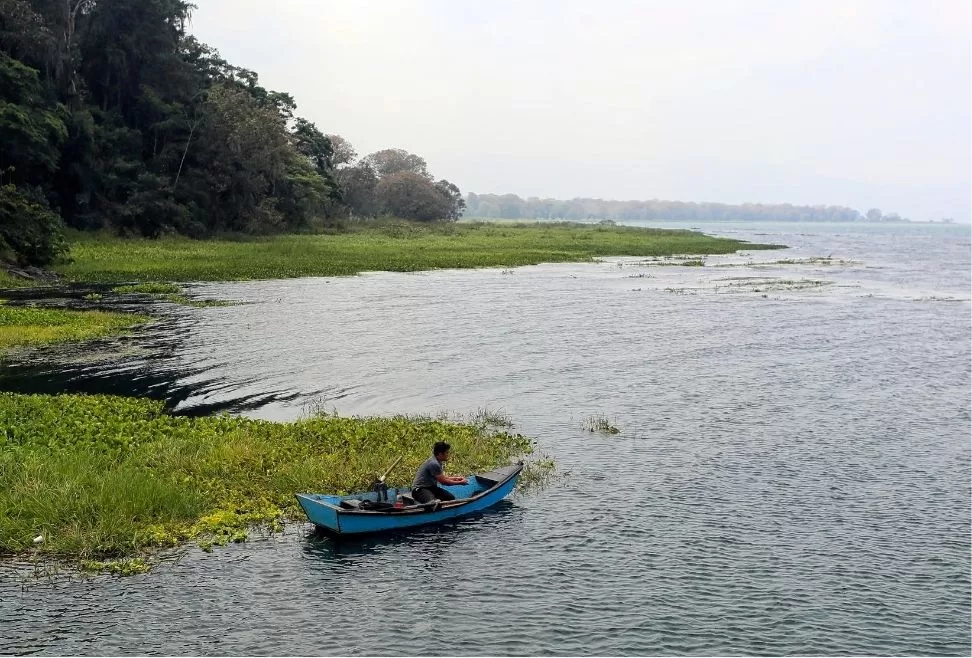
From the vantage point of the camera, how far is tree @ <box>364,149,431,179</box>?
190625mm

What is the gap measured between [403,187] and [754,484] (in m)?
143

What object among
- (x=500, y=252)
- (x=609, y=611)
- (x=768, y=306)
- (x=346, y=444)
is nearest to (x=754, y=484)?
(x=609, y=611)

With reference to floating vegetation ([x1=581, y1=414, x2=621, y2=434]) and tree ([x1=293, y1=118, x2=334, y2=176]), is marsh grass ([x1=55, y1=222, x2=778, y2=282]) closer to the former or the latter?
tree ([x1=293, y1=118, x2=334, y2=176])

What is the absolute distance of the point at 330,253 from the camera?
86250 mm

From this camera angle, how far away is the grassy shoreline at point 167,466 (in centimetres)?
1756

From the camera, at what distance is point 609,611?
51.0 feet

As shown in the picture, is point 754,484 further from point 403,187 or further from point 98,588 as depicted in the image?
point 403,187

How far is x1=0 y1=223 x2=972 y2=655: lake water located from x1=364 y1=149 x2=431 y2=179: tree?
14394cm

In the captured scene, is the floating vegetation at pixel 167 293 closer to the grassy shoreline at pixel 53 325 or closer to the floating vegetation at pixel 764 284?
the grassy shoreline at pixel 53 325

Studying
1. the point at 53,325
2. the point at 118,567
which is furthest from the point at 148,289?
the point at 118,567

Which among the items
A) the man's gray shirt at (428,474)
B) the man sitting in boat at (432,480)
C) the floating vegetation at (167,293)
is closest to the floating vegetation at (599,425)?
the man sitting in boat at (432,480)

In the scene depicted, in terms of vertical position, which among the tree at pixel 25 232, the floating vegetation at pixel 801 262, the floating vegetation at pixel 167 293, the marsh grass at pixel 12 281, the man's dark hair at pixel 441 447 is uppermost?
the tree at pixel 25 232

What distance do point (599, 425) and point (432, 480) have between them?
8888 mm

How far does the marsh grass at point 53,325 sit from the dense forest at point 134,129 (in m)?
32.4
